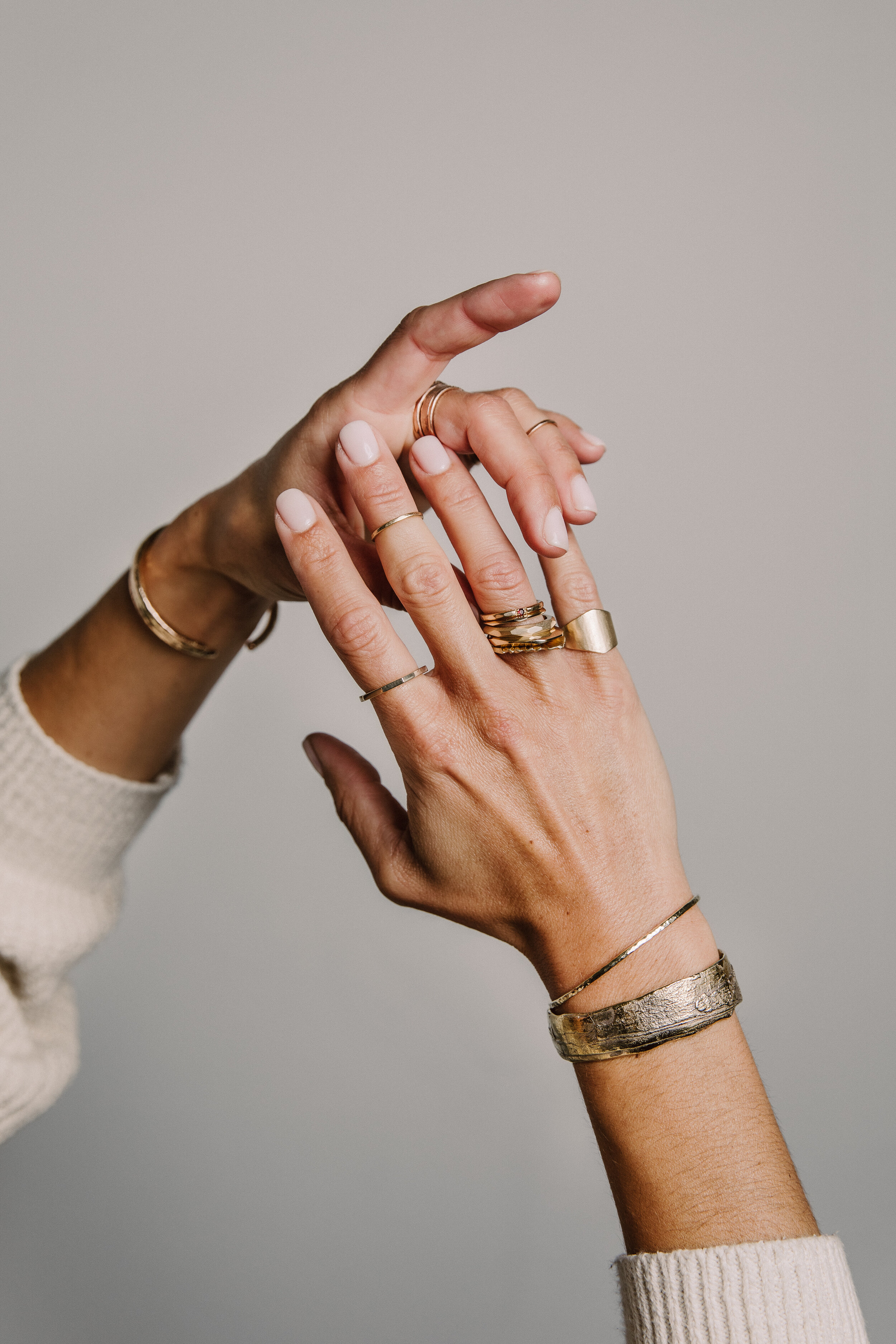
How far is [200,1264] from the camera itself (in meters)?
1.77

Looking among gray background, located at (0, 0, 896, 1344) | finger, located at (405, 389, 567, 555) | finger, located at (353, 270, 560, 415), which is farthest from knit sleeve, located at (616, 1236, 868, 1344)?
gray background, located at (0, 0, 896, 1344)

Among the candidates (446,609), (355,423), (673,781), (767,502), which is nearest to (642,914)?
(446,609)

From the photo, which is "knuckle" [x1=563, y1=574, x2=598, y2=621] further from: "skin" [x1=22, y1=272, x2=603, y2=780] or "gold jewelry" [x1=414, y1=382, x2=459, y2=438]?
"gold jewelry" [x1=414, y1=382, x2=459, y2=438]

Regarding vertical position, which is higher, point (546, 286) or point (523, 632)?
point (546, 286)

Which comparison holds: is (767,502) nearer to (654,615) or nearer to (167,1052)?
(654,615)

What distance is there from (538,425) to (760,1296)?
2.87ft

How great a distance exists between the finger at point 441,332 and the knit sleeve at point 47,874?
55 centimetres

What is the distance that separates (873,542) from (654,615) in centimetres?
41

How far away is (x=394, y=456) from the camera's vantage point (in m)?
1.18

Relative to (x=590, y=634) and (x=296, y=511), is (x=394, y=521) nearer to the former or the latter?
(x=296, y=511)

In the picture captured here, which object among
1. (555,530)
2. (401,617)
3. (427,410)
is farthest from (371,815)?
(401,617)

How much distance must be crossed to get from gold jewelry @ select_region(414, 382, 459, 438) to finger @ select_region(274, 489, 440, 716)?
22 centimetres

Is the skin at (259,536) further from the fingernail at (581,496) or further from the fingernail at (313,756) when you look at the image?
the fingernail at (313,756)

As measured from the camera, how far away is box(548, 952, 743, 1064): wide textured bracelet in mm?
881
